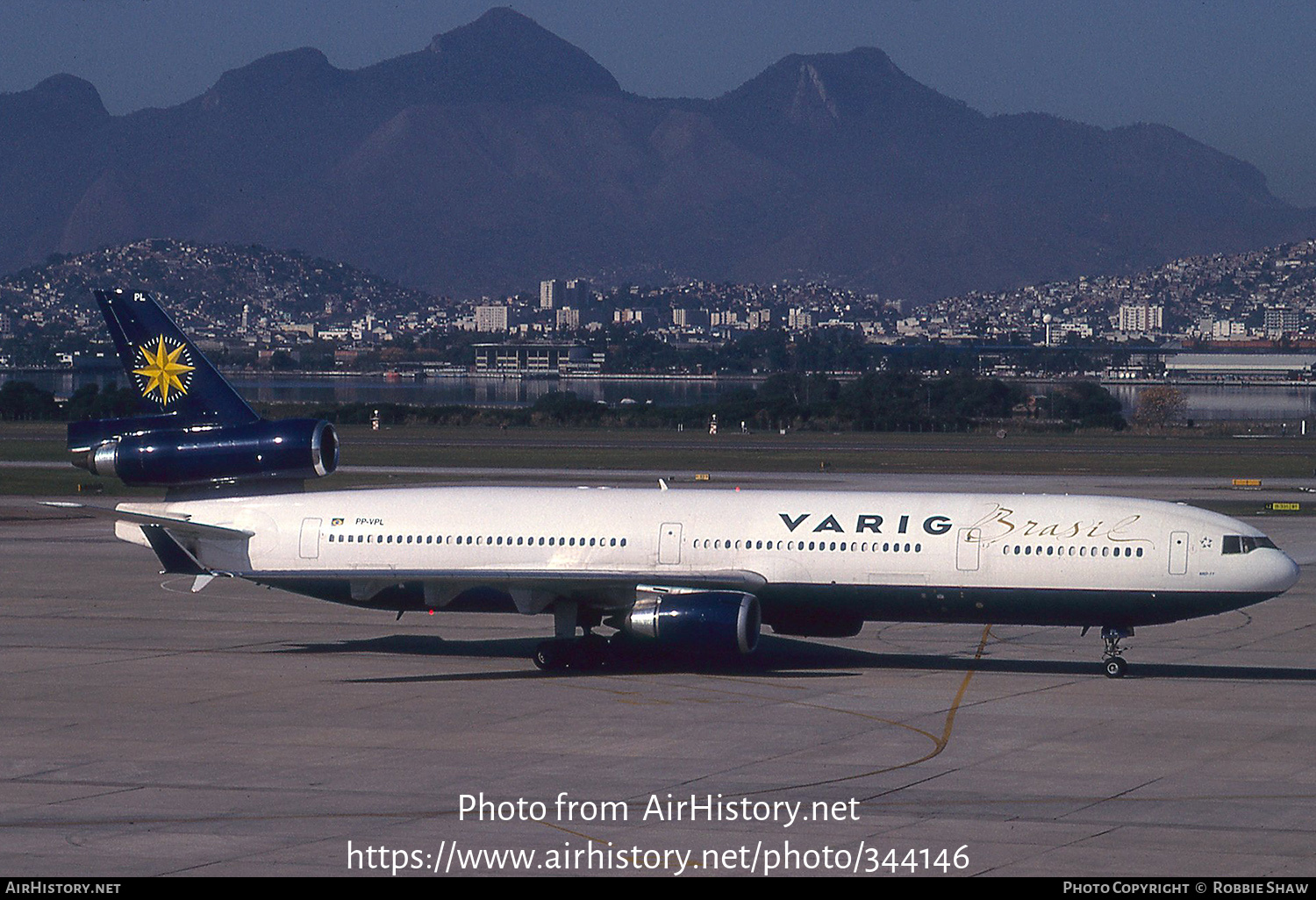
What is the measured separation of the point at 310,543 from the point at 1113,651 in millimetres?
18675

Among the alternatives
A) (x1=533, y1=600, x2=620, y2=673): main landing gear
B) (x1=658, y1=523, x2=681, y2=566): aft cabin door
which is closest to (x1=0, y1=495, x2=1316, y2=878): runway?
(x1=533, y1=600, x2=620, y2=673): main landing gear

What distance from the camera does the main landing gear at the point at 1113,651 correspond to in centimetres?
3675

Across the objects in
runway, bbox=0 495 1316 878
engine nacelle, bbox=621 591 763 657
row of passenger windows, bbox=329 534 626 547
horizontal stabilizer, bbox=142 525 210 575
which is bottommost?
runway, bbox=0 495 1316 878

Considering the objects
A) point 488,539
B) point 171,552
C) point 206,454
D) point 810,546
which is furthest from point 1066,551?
point 171,552

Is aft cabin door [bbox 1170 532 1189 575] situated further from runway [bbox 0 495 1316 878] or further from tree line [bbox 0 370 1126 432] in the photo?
tree line [bbox 0 370 1126 432]

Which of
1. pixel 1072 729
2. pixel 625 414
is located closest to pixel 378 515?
pixel 1072 729

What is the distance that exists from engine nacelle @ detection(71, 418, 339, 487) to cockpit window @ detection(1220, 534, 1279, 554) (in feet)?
67.8

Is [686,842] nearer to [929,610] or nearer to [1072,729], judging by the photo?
[1072,729]

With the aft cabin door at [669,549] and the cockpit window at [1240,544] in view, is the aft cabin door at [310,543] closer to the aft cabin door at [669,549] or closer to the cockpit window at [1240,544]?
the aft cabin door at [669,549]

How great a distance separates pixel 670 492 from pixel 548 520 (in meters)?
2.96

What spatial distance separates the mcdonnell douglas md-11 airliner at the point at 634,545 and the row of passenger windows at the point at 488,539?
0.14ft

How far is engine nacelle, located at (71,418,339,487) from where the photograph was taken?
1580 inches
